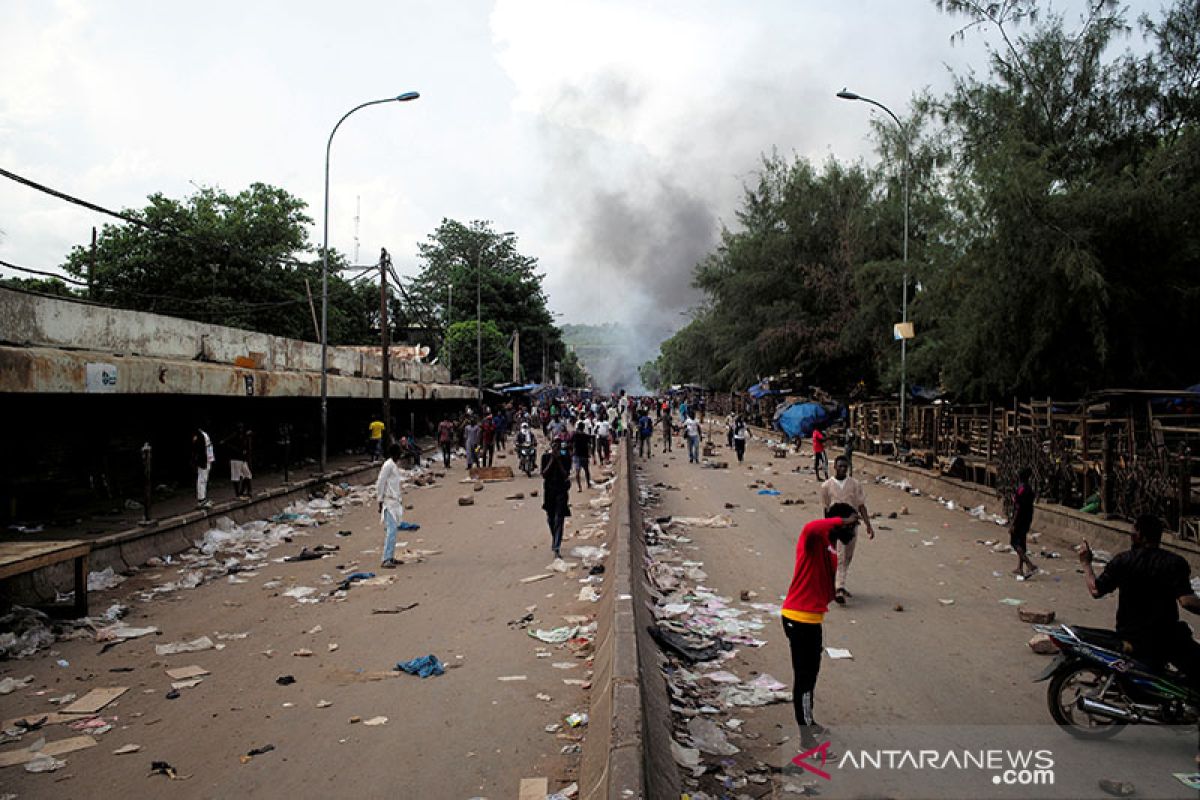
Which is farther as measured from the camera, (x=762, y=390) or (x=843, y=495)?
(x=762, y=390)

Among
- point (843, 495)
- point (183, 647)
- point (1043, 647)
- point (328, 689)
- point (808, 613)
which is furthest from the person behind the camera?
point (843, 495)

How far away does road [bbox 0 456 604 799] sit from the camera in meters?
4.62

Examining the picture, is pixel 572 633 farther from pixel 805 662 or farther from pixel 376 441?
pixel 376 441

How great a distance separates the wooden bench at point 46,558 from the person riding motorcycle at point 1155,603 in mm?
8540

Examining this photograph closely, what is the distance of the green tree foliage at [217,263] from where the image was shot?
31250mm

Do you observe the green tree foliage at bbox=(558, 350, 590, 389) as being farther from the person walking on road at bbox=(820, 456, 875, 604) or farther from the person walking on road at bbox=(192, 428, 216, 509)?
the person walking on road at bbox=(820, 456, 875, 604)

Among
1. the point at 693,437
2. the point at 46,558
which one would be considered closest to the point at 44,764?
the point at 46,558

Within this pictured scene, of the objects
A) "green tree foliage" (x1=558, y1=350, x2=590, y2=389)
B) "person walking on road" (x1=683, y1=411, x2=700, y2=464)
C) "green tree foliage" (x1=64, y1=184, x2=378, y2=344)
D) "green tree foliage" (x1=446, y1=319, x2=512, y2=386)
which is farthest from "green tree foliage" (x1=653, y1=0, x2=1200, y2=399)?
"green tree foliage" (x1=558, y1=350, x2=590, y2=389)

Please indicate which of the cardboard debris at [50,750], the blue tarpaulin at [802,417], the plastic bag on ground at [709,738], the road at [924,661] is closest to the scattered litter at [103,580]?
the cardboard debris at [50,750]

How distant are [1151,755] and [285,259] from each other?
34.4 m

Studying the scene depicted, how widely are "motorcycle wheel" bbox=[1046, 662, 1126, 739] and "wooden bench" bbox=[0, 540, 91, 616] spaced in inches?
322

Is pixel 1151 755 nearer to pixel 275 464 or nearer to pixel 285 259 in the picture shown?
pixel 275 464

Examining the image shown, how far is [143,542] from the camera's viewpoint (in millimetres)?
10891

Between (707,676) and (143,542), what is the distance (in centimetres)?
832
